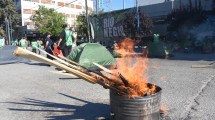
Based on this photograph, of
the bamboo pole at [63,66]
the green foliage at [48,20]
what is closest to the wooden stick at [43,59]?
the bamboo pole at [63,66]

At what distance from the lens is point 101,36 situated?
94.8 ft

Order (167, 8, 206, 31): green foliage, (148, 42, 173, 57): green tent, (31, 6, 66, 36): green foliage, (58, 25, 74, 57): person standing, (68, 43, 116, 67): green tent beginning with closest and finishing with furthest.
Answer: (68, 43, 116, 67): green tent
(58, 25, 74, 57): person standing
(148, 42, 173, 57): green tent
(167, 8, 206, 31): green foliage
(31, 6, 66, 36): green foliage

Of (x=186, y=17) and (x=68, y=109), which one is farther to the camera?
(x=186, y=17)

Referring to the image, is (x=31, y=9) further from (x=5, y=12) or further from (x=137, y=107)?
(x=137, y=107)

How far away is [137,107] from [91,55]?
6442mm

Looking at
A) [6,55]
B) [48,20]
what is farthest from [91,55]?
[48,20]

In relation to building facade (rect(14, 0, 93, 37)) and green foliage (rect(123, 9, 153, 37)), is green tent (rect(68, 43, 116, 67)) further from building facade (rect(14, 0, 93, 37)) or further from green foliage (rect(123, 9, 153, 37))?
building facade (rect(14, 0, 93, 37))

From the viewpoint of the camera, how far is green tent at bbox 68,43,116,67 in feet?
33.2

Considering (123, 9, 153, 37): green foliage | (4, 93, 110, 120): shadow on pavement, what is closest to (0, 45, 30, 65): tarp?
(4, 93, 110, 120): shadow on pavement

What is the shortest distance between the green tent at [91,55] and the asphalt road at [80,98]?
132 cm

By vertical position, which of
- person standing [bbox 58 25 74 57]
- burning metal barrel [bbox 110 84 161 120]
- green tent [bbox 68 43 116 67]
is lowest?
burning metal barrel [bbox 110 84 161 120]

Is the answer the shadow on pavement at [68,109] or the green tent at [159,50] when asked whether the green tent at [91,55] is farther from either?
the green tent at [159,50]

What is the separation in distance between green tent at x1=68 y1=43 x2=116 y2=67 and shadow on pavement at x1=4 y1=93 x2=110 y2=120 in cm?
395

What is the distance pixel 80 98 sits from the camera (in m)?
6.37
